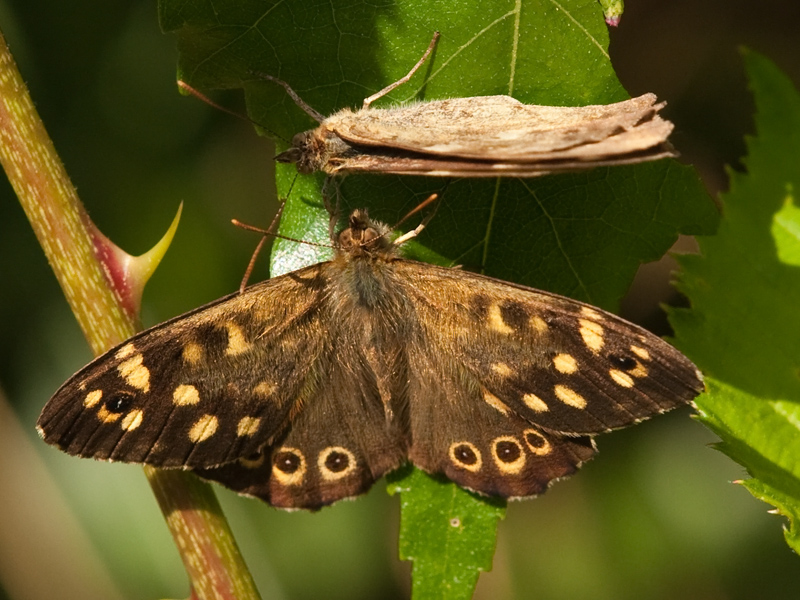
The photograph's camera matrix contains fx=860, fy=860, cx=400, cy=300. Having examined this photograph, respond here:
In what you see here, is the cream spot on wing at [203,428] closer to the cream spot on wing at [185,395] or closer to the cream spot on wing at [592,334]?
the cream spot on wing at [185,395]

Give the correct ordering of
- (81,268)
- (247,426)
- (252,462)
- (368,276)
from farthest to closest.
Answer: (368,276) < (252,462) < (247,426) < (81,268)

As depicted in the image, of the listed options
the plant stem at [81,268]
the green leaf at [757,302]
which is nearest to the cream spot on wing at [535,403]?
the green leaf at [757,302]

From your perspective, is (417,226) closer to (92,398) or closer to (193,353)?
(193,353)

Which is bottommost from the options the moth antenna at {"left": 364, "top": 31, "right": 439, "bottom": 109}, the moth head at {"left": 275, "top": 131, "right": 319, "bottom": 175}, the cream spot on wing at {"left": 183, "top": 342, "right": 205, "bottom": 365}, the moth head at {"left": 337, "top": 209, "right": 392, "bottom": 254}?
the cream spot on wing at {"left": 183, "top": 342, "right": 205, "bottom": 365}

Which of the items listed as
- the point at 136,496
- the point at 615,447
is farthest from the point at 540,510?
the point at 136,496

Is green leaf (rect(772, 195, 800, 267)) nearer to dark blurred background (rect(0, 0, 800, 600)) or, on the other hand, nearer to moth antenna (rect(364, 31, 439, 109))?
moth antenna (rect(364, 31, 439, 109))

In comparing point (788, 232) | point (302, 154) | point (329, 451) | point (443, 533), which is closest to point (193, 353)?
point (329, 451)

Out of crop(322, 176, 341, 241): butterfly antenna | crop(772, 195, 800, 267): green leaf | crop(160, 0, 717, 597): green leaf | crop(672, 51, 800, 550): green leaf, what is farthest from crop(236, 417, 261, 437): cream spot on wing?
crop(772, 195, 800, 267): green leaf

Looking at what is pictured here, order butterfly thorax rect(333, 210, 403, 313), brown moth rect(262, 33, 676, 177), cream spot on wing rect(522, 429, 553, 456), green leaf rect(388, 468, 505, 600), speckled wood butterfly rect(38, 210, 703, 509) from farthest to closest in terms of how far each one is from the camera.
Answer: butterfly thorax rect(333, 210, 403, 313) < cream spot on wing rect(522, 429, 553, 456) < green leaf rect(388, 468, 505, 600) < speckled wood butterfly rect(38, 210, 703, 509) < brown moth rect(262, 33, 676, 177)
